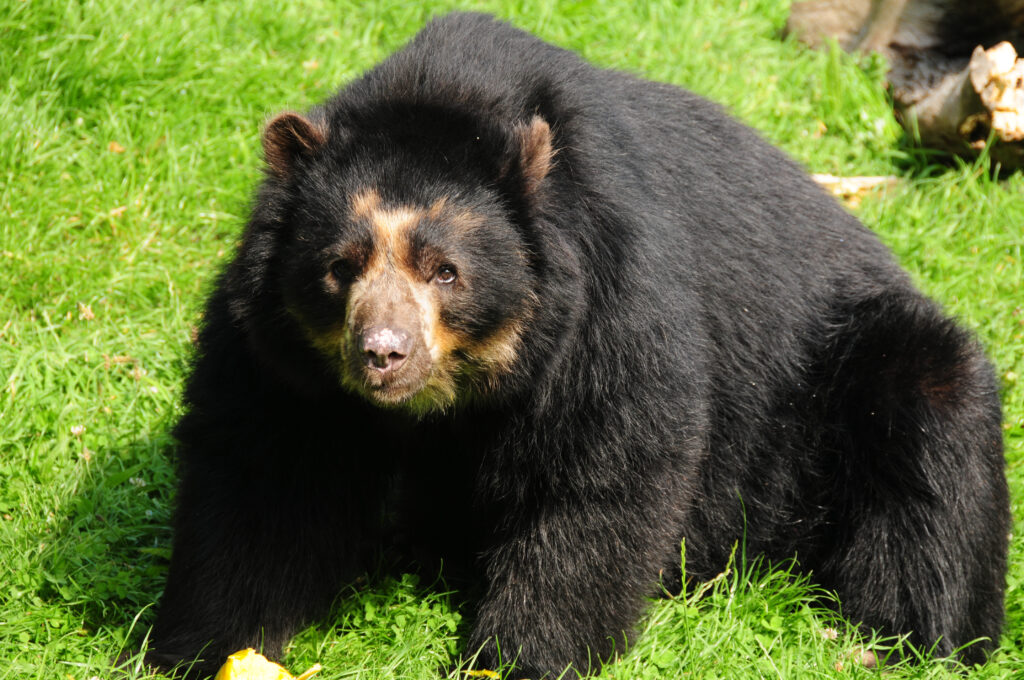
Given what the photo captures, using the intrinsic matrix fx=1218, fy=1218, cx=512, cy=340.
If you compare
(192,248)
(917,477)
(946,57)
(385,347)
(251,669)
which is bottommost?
(251,669)

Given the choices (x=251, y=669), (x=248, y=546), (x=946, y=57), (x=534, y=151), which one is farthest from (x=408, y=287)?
(x=946, y=57)

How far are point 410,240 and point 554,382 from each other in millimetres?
767

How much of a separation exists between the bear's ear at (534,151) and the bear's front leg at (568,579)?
4.03ft

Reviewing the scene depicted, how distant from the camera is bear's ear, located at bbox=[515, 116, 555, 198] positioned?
4.20m

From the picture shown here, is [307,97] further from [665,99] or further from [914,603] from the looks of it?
[914,603]

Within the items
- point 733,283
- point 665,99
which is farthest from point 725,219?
point 665,99

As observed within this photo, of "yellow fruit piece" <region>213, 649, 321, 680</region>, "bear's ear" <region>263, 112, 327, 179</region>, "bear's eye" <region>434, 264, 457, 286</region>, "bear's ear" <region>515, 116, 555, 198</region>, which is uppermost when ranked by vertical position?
"bear's ear" <region>515, 116, 555, 198</region>

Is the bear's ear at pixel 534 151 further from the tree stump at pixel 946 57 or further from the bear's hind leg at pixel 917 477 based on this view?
→ the tree stump at pixel 946 57

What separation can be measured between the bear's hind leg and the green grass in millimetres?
242

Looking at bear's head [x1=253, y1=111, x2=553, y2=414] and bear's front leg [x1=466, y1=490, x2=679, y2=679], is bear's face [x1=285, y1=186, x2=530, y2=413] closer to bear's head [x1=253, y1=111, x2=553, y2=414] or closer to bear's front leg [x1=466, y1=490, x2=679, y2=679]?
bear's head [x1=253, y1=111, x2=553, y2=414]

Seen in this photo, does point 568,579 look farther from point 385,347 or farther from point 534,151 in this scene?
point 534,151

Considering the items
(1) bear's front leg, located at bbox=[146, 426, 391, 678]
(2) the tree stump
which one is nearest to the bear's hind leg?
(1) bear's front leg, located at bbox=[146, 426, 391, 678]

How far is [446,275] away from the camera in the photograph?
426 centimetres

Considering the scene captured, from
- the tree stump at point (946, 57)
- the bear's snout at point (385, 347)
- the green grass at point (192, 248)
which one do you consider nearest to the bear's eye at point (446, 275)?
the bear's snout at point (385, 347)
